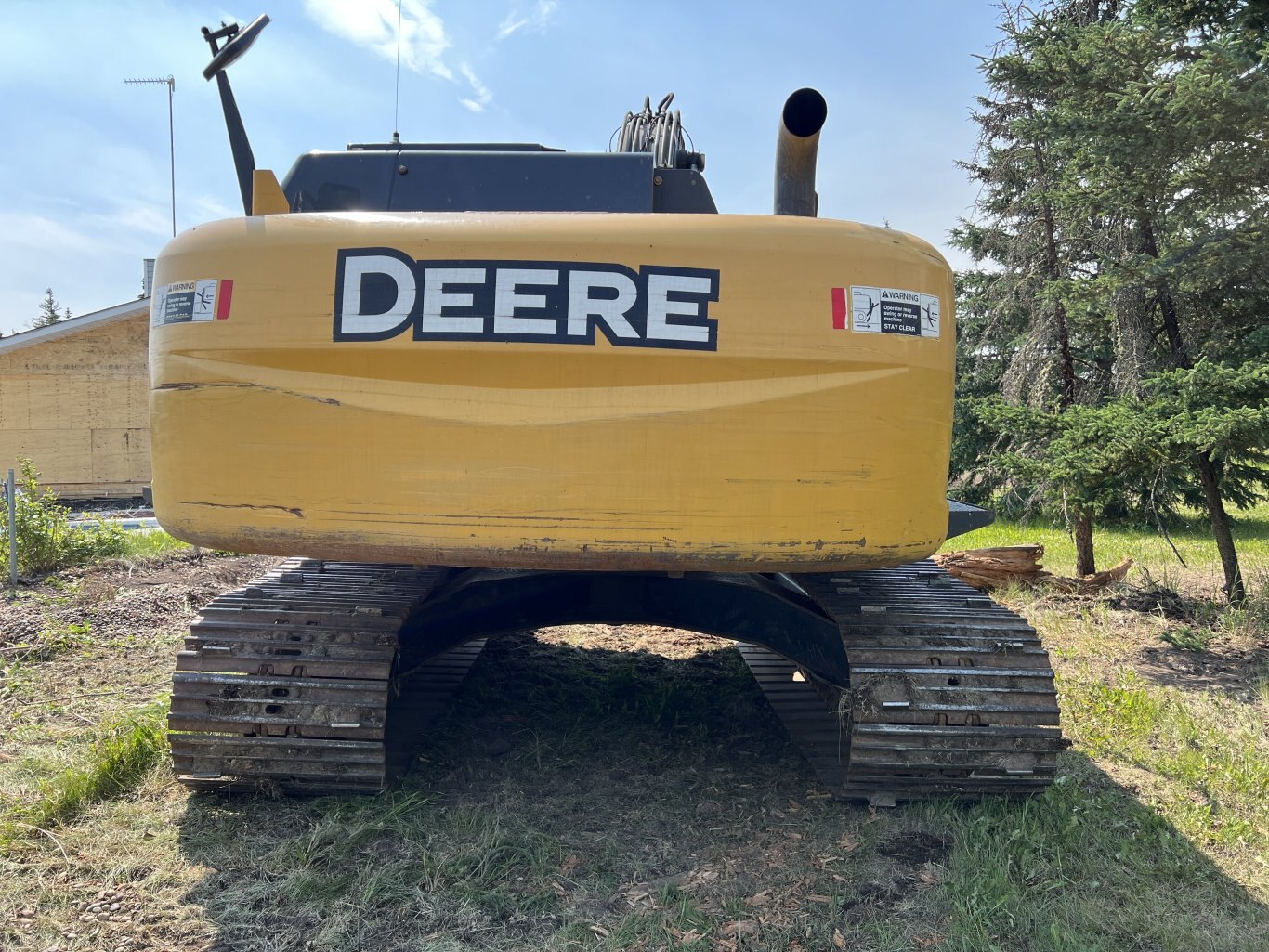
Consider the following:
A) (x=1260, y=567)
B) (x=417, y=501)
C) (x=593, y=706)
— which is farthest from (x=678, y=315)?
(x=1260, y=567)

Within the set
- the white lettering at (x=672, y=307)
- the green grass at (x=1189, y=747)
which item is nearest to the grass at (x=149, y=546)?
the white lettering at (x=672, y=307)

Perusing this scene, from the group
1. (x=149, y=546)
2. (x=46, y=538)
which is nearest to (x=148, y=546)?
(x=149, y=546)

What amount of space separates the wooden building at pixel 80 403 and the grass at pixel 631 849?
50.9ft

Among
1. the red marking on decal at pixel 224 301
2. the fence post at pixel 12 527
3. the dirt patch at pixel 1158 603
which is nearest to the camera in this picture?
the red marking on decal at pixel 224 301

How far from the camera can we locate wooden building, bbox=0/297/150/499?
17359mm

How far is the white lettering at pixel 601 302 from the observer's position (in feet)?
8.17

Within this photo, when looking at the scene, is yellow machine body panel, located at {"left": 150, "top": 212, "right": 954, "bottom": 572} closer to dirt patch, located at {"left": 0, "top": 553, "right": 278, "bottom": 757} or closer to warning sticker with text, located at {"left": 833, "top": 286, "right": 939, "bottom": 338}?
warning sticker with text, located at {"left": 833, "top": 286, "right": 939, "bottom": 338}

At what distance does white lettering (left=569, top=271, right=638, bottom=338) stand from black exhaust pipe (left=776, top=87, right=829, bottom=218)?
0.73 m

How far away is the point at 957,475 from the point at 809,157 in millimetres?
14241

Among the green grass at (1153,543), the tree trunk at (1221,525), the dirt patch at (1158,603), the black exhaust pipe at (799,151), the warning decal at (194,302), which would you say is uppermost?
the black exhaust pipe at (799,151)

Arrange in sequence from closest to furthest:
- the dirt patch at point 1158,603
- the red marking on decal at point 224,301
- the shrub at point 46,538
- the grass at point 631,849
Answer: the grass at point 631,849 → the red marking on decal at point 224,301 → the dirt patch at point 1158,603 → the shrub at point 46,538

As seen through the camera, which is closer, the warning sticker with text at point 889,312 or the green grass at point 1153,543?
the warning sticker with text at point 889,312

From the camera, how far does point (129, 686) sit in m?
4.62

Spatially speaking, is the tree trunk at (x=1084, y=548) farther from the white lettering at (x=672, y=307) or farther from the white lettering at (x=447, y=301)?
the white lettering at (x=447, y=301)
